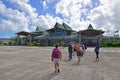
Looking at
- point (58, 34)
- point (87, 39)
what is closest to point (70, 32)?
point (58, 34)

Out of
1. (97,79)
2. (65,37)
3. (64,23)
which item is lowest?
(97,79)

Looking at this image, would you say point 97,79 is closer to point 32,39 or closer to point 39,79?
point 39,79

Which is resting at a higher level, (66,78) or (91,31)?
(91,31)

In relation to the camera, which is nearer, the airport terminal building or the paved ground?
the paved ground

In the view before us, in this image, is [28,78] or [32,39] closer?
[28,78]

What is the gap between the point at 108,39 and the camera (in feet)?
251

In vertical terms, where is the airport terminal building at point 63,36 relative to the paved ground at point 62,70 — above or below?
above

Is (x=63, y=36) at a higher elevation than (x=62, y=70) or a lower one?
higher

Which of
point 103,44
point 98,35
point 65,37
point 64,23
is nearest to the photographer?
point 103,44

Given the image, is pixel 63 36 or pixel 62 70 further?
pixel 63 36

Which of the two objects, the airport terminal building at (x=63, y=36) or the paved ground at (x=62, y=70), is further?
the airport terminal building at (x=63, y=36)

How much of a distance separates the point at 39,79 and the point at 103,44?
59.3 metres

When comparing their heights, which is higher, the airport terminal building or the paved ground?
the airport terminal building

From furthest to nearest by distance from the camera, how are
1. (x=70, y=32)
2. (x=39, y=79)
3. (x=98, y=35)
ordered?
(x=70, y=32) → (x=98, y=35) → (x=39, y=79)
